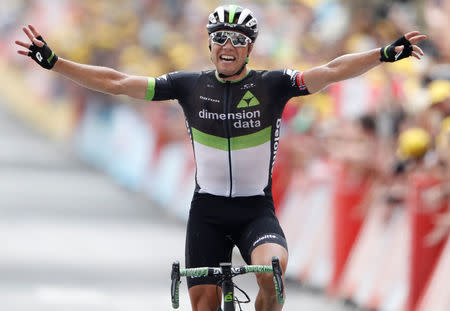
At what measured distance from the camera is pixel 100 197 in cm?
2411

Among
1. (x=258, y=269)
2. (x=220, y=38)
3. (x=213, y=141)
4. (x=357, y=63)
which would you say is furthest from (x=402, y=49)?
(x=258, y=269)

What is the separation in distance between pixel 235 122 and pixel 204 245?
801 mm

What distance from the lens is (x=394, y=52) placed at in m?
8.86

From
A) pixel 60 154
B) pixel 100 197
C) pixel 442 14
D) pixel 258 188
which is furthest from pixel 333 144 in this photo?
pixel 60 154

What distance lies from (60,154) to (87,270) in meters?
15.9

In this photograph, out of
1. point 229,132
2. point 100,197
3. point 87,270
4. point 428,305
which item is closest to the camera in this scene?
point 229,132

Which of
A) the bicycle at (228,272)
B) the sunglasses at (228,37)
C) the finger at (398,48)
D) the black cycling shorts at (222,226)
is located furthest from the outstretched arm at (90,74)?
the finger at (398,48)

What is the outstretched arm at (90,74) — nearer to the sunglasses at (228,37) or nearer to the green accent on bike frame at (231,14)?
the sunglasses at (228,37)

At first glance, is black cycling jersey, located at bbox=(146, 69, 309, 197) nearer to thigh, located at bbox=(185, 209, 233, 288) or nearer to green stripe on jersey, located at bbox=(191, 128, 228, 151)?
green stripe on jersey, located at bbox=(191, 128, 228, 151)

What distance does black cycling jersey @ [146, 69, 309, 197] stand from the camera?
30.0 ft

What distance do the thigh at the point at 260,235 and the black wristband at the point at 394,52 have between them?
1.25 m

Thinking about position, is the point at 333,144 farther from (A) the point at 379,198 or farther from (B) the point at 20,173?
(B) the point at 20,173

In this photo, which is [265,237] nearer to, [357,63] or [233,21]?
[357,63]

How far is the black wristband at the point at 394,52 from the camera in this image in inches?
349
